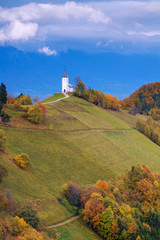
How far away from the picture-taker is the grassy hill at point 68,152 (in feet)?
164

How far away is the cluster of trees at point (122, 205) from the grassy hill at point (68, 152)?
8.37 feet

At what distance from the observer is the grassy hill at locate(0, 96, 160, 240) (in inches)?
1965

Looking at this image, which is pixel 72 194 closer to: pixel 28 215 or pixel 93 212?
pixel 93 212

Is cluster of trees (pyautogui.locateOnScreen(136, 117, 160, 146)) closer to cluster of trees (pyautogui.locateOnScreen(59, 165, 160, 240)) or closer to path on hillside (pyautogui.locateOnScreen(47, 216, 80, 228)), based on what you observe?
cluster of trees (pyautogui.locateOnScreen(59, 165, 160, 240))

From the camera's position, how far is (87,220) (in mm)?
48812

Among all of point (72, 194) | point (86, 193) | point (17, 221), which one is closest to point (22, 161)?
point (72, 194)

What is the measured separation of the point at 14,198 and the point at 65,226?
876 cm

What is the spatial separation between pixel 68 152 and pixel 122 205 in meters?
23.8

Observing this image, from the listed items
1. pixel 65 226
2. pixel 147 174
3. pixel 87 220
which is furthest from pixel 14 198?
pixel 147 174

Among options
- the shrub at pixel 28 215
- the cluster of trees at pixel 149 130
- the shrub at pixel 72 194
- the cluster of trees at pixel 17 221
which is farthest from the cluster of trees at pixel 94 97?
the shrub at pixel 28 215

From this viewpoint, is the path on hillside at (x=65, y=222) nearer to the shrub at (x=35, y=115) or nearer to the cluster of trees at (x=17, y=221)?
the cluster of trees at (x=17, y=221)

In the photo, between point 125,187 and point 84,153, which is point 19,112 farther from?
point 125,187

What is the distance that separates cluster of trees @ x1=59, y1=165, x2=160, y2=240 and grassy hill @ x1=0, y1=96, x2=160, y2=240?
100 inches

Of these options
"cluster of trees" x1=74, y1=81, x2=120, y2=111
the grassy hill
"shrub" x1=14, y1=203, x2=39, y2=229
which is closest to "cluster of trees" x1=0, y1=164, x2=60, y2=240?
"shrub" x1=14, y1=203, x2=39, y2=229
